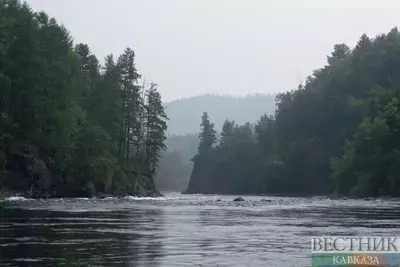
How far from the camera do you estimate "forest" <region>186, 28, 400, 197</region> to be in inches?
3364

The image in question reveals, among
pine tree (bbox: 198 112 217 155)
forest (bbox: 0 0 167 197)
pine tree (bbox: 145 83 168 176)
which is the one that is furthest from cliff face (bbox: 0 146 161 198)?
pine tree (bbox: 198 112 217 155)

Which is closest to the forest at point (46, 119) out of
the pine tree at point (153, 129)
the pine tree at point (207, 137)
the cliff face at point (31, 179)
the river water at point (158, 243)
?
the cliff face at point (31, 179)

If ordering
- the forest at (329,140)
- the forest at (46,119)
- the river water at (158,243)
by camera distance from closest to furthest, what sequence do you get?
the river water at (158,243)
the forest at (46,119)
the forest at (329,140)

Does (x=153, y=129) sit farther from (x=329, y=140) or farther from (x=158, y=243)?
(x=158, y=243)

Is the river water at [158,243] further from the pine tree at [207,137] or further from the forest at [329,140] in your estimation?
the pine tree at [207,137]

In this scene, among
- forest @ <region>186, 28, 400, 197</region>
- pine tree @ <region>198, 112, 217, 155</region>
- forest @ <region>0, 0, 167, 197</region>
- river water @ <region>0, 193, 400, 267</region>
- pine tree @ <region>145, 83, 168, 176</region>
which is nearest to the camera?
river water @ <region>0, 193, 400, 267</region>

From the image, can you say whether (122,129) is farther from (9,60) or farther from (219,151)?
(219,151)

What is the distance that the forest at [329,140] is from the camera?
280ft

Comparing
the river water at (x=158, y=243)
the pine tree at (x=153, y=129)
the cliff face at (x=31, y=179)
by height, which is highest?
the pine tree at (x=153, y=129)

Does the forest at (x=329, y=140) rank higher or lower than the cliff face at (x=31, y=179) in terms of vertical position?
higher

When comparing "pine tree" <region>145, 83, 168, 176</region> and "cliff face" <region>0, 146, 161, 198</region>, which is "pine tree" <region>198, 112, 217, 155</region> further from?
"cliff face" <region>0, 146, 161, 198</region>

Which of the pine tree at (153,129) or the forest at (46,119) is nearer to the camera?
the forest at (46,119)

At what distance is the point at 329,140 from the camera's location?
135 meters

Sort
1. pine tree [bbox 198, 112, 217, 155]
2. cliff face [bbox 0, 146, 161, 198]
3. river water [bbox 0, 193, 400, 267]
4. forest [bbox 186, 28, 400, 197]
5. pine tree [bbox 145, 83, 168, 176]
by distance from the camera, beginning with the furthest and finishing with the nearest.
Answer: pine tree [bbox 198, 112, 217, 155]
pine tree [bbox 145, 83, 168, 176]
forest [bbox 186, 28, 400, 197]
cliff face [bbox 0, 146, 161, 198]
river water [bbox 0, 193, 400, 267]
